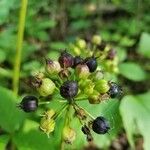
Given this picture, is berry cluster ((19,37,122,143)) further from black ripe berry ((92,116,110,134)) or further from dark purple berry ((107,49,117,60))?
dark purple berry ((107,49,117,60))

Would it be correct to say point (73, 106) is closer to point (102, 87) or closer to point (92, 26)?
point (102, 87)

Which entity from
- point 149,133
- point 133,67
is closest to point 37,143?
point 149,133

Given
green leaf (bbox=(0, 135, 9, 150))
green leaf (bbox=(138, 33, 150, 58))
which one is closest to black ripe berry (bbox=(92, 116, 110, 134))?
green leaf (bbox=(0, 135, 9, 150))

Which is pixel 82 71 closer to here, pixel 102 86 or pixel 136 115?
pixel 102 86

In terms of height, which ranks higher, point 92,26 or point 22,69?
point 92,26

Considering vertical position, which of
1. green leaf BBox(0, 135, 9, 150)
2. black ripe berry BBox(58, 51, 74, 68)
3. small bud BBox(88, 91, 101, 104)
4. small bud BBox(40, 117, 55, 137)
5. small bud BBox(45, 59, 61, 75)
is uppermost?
black ripe berry BBox(58, 51, 74, 68)

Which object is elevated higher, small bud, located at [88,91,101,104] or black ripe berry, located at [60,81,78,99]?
black ripe berry, located at [60,81,78,99]

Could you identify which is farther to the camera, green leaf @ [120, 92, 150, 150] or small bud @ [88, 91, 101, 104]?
green leaf @ [120, 92, 150, 150]

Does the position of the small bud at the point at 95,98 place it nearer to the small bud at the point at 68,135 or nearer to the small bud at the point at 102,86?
the small bud at the point at 102,86
